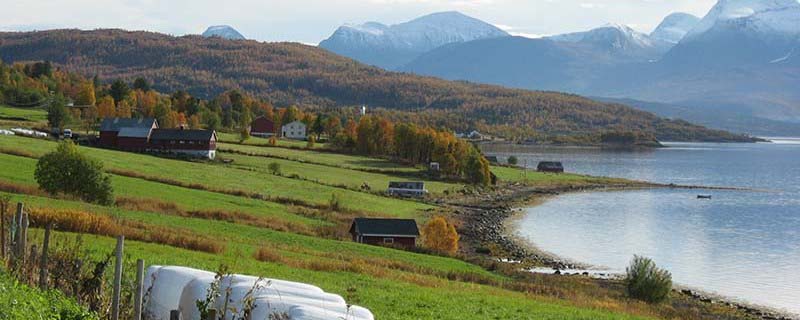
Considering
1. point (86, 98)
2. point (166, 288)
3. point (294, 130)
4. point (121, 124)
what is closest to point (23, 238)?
point (166, 288)

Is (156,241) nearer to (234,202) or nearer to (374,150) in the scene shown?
(234,202)

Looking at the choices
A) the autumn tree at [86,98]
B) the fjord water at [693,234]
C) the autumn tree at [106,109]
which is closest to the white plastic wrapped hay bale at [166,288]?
the fjord water at [693,234]

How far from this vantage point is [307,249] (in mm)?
36312

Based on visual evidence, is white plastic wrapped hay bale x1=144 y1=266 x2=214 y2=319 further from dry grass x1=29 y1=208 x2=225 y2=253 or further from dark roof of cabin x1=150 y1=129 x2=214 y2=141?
dark roof of cabin x1=150 y1=129 x2=214 y2=141

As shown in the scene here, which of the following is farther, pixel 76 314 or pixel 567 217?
pixel 567 217

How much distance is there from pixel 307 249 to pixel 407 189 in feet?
167

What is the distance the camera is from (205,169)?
76.7 m

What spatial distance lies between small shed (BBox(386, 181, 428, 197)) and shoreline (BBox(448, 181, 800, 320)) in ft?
11.3

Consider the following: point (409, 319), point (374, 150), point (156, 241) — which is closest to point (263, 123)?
point (374, 150)

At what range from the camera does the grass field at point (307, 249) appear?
22797 mm

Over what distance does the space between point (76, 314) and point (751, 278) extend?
48.0 meters

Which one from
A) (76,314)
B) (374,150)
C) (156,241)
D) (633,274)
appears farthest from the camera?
(374,150)

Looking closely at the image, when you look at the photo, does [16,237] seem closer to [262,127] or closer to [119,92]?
[262,127]

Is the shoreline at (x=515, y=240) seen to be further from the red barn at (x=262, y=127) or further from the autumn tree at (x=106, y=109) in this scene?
the autumn tree at (x=106, y=109)
